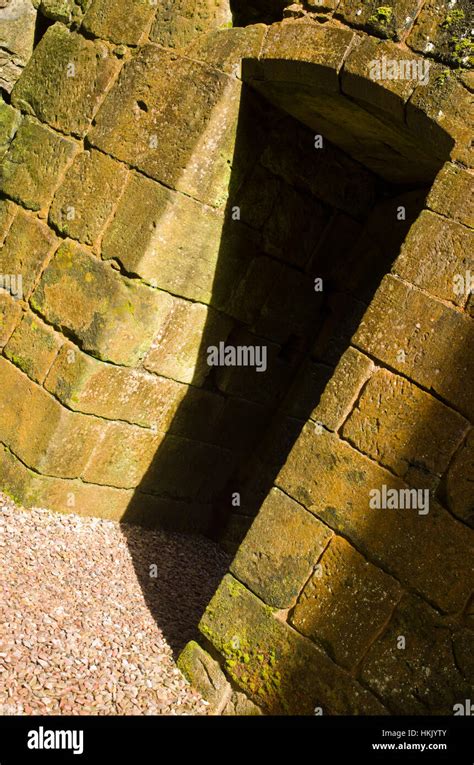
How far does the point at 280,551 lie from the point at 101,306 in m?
2.20

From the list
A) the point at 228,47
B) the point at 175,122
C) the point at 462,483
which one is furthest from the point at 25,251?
the point at 462,483

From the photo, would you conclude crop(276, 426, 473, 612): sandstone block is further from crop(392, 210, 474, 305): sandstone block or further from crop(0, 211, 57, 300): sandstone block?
crop(0, 211, 57, 300): sandstone block

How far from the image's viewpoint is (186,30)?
17.4ft

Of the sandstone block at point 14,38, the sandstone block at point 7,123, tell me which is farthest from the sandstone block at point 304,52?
the sandstone block at point 14,38

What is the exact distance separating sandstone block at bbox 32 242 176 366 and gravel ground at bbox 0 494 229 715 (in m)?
1.26

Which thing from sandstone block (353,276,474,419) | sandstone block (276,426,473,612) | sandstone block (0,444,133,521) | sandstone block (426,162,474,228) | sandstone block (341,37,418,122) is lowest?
sandstone block (0,444,133,521)

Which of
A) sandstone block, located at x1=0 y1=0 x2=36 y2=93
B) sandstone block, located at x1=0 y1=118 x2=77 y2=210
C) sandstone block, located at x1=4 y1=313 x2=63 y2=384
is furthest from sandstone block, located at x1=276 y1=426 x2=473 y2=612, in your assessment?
sandstone block, located at x1=0 y1=0 x2=36 y2=93

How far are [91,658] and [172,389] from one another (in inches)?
85.0

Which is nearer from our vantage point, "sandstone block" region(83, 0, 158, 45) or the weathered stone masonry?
the weathered stone masonry

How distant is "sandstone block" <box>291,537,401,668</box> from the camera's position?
12.0ft

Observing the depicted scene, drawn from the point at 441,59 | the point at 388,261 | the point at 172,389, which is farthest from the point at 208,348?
the point at 441,59

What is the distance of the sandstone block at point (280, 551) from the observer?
12.7 feet

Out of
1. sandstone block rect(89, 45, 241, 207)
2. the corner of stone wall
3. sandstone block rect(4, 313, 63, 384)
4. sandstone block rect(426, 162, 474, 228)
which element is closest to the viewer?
sandstone block rect(426, 162, 474, 228)

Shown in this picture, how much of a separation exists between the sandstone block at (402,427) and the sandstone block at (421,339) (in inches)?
2.6
